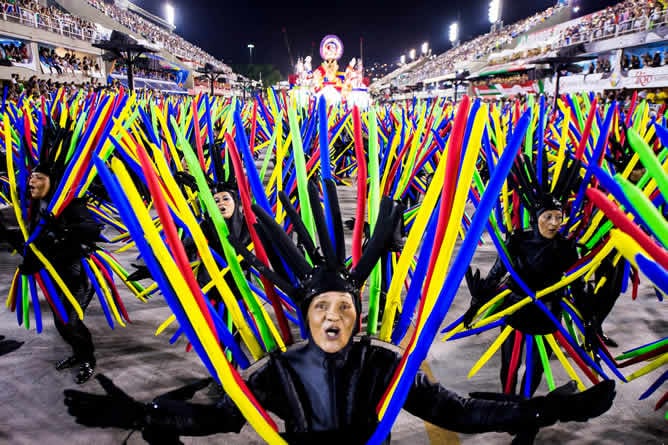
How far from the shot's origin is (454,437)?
236 centimetres

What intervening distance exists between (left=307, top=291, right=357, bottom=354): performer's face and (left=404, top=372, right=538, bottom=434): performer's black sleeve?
26 centimetres

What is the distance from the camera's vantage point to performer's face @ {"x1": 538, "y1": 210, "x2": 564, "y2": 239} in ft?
7.04

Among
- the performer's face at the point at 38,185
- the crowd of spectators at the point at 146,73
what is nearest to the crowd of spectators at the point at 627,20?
the performer's face at the point at 38,185

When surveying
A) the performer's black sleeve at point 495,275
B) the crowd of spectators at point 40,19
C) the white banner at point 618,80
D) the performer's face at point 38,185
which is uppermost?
the crowd of spectators at point 40,19

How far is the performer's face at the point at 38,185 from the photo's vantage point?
2.47 meters

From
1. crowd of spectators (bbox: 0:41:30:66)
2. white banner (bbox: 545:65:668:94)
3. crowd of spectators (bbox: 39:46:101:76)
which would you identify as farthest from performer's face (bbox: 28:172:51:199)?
crowd of spectators (bbox: 39:46:101:76)

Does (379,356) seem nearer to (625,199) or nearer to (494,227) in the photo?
(625,199)

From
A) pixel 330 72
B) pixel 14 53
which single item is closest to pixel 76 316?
pixel 14 53

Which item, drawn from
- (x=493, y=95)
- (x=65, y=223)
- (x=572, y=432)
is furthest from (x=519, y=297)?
(x=493, y=95)

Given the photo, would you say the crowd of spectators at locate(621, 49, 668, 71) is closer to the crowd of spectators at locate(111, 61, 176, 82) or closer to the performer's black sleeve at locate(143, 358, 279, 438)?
the performer's black sleeve at locate(143, 358, 279, 438)

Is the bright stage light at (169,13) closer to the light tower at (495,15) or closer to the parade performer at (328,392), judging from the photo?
the light tower at (495,15)

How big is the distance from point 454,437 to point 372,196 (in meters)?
1.65

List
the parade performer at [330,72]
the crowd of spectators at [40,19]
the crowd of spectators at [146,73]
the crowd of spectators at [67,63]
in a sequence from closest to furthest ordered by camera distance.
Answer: the crowd of spectators at [40,19], the crowd of spectators at [67,63], the parade performer at [330,72], the crowd of spectators at [146,73]

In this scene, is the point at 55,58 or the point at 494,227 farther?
the point at 55,58
